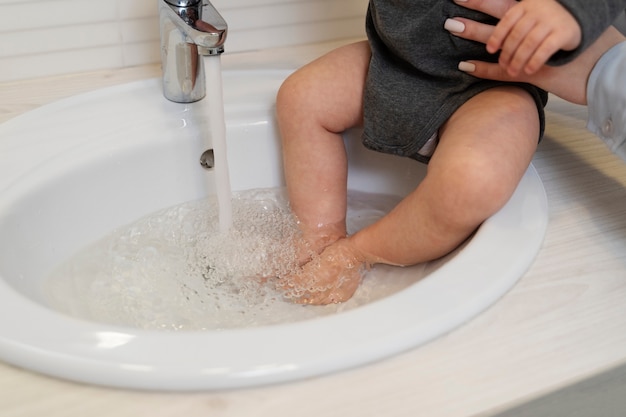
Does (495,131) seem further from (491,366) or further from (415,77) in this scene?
(491,366)

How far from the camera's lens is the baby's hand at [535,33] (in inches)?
27.4

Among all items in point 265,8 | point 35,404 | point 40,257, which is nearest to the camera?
point 35,404

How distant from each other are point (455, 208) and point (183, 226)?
37 centimetres

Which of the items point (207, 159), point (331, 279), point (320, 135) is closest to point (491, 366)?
point (331, 279)

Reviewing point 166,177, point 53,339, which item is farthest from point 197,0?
point 53,339

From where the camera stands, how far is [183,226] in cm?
95

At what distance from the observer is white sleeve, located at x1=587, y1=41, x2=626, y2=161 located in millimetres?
758

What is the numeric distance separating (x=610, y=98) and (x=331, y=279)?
13.4 inches

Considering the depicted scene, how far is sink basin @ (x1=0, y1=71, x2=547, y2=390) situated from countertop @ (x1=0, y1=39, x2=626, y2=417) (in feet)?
0.04

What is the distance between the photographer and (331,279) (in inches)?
33.5

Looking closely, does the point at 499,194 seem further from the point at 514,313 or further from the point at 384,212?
the point at 384,212

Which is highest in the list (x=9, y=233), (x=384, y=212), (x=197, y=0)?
(x=197, y=0)

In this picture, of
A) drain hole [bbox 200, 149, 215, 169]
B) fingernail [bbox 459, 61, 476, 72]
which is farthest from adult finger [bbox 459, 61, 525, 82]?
drain hole [bbox 200, 149, 215, 169]

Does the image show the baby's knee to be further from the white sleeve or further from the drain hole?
the drain hole
